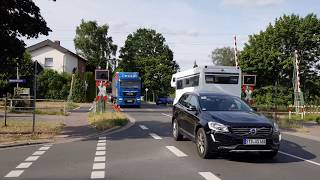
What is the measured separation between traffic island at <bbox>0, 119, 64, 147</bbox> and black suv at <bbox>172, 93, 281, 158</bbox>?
571 cm

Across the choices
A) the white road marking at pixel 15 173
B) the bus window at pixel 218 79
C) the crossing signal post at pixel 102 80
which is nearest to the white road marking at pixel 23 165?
the white road marking at pixel 15 173

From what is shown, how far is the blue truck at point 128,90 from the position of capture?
1869 inches

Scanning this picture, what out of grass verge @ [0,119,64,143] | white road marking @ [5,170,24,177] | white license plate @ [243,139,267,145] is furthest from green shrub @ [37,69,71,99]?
white license plate @ [243,139,267,145]

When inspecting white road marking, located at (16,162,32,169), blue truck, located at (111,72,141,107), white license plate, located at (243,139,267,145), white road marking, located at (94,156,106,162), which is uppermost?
blue truck, located at (111,72,141,107)

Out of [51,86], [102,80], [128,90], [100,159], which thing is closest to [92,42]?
[51,86]

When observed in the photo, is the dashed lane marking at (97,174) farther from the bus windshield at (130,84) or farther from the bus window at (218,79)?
the bus windshield at (130,84)

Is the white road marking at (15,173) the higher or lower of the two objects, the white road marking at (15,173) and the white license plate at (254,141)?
the lower

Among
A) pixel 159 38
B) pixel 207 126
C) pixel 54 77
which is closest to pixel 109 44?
pixel 159 38

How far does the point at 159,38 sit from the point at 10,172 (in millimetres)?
93281

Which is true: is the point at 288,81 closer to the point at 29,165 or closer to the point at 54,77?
the point at 54,77

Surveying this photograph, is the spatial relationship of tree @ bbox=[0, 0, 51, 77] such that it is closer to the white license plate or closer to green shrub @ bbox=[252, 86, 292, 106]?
the white license plate

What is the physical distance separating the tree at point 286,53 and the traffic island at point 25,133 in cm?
3813

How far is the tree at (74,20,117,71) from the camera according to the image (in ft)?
300

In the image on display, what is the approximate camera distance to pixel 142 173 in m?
10.2
